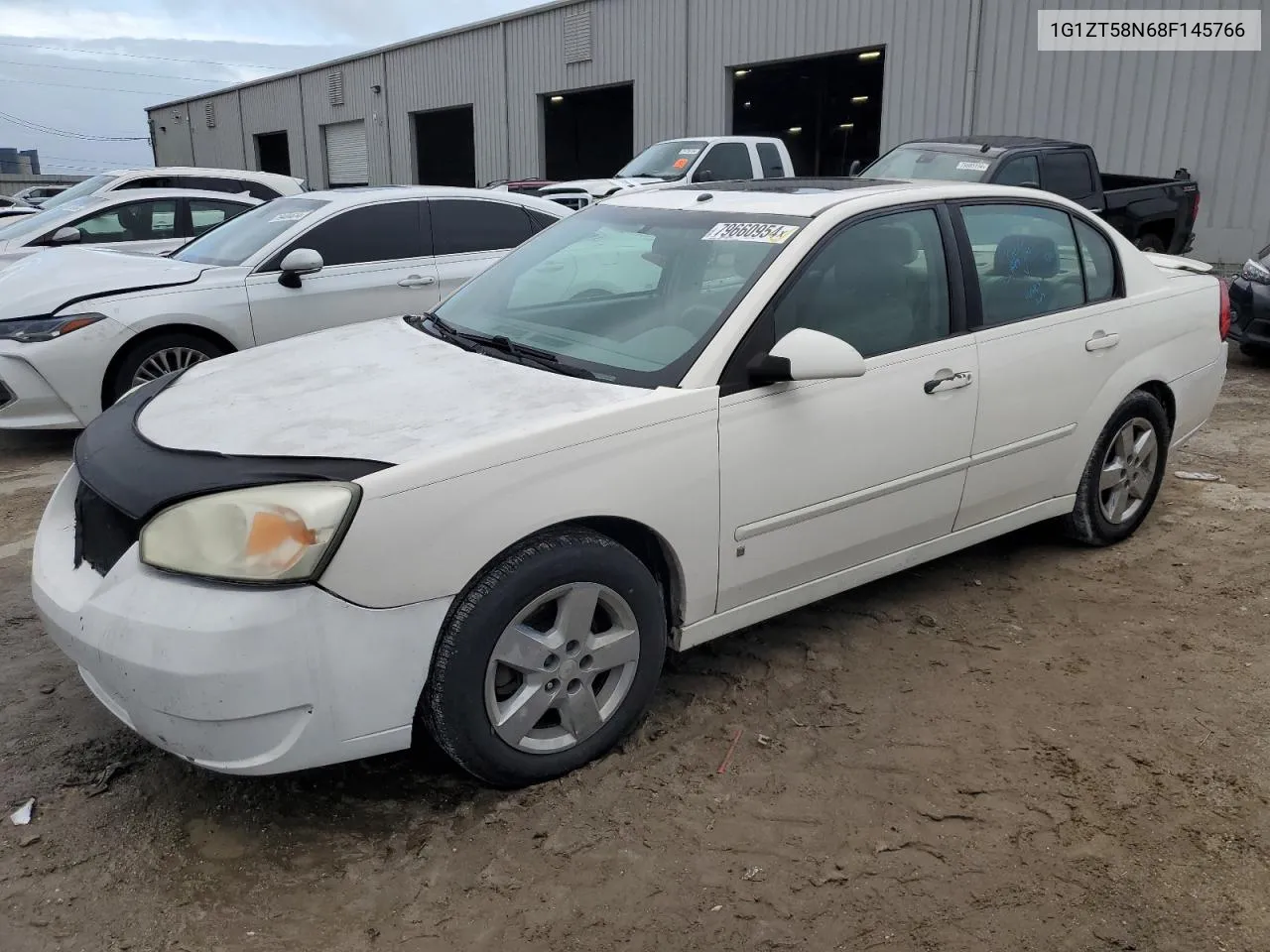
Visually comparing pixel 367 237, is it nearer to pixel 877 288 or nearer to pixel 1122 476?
pixel 877 288

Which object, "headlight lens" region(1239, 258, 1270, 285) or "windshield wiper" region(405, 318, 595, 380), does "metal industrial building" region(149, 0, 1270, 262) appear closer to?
"headlight lens" region(1239, 258, 1270, 285)

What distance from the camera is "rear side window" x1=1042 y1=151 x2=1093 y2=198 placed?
9992 mm

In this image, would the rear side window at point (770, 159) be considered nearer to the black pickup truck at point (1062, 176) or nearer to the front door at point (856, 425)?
the black pickup truck at point (1062, 176)

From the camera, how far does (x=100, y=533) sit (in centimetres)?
271

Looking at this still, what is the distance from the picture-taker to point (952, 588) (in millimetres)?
4336

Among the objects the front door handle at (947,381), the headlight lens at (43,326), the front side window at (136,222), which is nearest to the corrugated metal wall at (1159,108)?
the front side window at (136,222)

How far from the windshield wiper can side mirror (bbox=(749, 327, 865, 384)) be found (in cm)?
53

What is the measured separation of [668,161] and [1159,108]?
643 centimetres

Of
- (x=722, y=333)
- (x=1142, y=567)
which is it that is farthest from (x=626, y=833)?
(x=1142, y=567)

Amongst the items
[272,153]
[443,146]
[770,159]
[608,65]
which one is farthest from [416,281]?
[272,153]

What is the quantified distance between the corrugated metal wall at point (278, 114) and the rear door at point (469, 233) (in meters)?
29.6

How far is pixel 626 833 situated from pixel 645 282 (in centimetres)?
181

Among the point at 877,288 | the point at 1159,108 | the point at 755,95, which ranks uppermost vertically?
the point at 755,95

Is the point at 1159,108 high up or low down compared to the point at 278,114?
down
